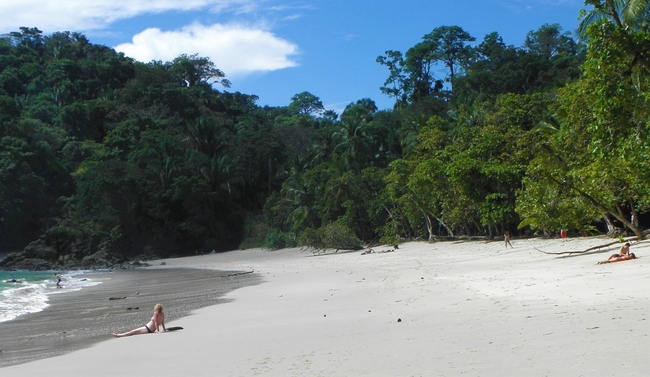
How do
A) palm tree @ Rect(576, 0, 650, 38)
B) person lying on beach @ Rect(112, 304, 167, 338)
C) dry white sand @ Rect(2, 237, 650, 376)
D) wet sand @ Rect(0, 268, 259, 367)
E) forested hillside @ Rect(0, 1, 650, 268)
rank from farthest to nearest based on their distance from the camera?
forested hillside @ Rect(0, 1, 650, 268), palm tree @ Rect(576, 0, 650, 38), person lying on beach @ Rect(112, 304, 167, 338), wet sand @ Rect(0, 268, 259, 367), dry white sand @ Rect(2, 237, 650, 376)

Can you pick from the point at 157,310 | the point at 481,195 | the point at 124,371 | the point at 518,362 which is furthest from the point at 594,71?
the point at 481,195

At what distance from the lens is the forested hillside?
18219mm

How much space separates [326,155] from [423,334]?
1648 inches

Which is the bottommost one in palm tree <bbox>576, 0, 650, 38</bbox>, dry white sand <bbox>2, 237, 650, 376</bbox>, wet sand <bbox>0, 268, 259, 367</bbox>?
wet sand <bbox>0, 268, 259, 367</bbox>

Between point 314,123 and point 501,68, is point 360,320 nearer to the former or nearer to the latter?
point 501,68

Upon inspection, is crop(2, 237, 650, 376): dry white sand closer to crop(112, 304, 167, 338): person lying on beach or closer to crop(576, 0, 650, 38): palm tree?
crop(112, 304, 167, 338): person lying on beach

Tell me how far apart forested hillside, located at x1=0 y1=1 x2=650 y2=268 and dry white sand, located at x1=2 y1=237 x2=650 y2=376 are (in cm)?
408

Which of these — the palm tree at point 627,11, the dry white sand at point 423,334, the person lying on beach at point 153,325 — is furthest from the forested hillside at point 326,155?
the person lying on beach at point 153,325

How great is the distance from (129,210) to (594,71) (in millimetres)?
42615

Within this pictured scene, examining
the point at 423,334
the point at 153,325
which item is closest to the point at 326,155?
the point at 153,325

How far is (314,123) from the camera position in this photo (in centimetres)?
6694

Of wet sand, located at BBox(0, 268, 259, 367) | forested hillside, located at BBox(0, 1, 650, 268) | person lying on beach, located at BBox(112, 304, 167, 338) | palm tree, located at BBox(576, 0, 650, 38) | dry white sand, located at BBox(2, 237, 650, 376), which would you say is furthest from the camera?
forested hillside, located at BBox(0, 1, 650, 268)

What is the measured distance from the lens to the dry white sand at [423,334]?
539 cm

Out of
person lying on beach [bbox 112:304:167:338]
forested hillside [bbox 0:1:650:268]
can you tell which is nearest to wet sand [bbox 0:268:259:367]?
person lying on beach [bbox 112:304:167:338]
